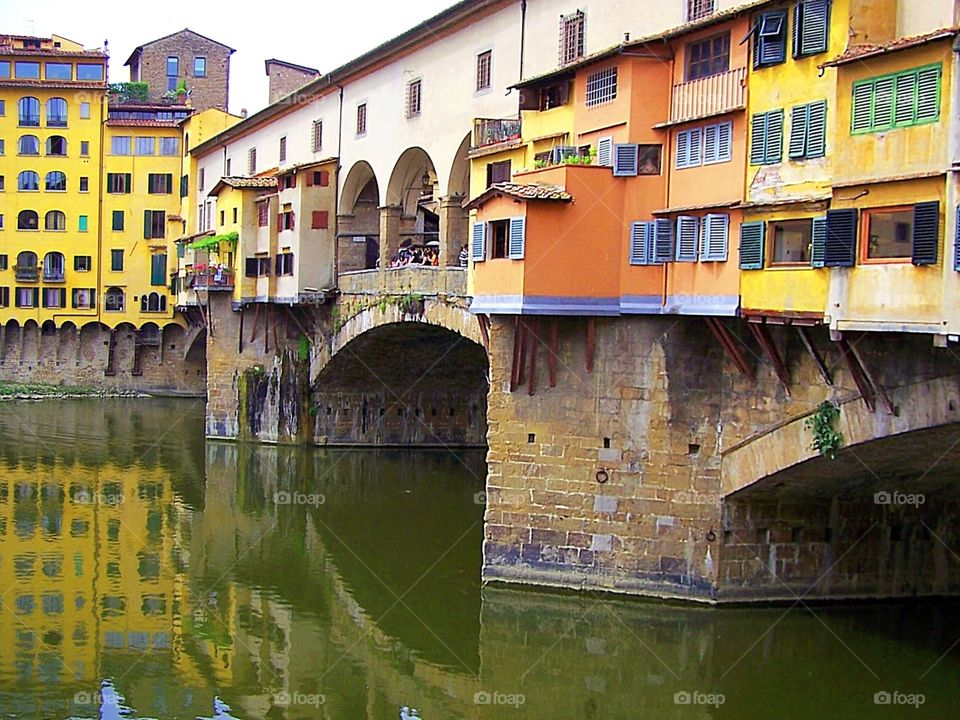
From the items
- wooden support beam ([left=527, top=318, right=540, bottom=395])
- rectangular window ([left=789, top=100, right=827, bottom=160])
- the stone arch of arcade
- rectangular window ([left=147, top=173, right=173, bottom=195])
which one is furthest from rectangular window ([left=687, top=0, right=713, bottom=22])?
rectangular window ([left=147, top=173, right=173, bottom=195])

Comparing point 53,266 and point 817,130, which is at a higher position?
point 817,130

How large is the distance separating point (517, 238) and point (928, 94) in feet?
25.0

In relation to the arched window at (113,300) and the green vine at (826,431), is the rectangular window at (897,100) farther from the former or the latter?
the arched window at (113,300)

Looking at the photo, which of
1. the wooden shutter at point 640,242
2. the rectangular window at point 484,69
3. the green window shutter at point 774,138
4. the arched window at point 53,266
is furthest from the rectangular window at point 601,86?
the arched window at point 53,266

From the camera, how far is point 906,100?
611 inches

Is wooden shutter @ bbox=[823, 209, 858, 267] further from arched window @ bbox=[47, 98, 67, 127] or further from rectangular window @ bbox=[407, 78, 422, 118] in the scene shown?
arched window @ bbox=[47, 98, 67, 127]

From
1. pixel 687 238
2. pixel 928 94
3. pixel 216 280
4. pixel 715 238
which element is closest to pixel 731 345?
pixel 715 238

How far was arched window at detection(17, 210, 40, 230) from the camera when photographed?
206 ft

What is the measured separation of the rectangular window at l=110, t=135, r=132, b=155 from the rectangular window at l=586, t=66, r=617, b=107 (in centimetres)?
4557

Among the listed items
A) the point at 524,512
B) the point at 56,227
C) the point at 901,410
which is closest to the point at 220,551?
the point at 524,512

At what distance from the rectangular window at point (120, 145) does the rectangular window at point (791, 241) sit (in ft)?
165

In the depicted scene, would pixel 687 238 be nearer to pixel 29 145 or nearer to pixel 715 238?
pixel 715 238

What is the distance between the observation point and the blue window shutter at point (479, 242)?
22.3 meters

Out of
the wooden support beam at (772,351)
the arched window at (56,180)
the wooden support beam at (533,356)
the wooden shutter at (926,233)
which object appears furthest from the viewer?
the arched window at (56,180)
